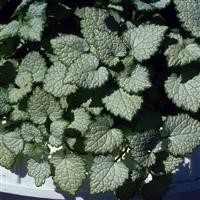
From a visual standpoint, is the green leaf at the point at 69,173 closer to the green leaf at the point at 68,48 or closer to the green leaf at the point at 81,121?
the green leaf at the point at 81,121

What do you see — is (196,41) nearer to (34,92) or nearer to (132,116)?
(132,116)

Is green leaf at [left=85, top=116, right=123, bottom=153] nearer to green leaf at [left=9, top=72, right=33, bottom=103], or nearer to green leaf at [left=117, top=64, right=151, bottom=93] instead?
green leaf at [left=117, top=64, right=151, bottom=93]

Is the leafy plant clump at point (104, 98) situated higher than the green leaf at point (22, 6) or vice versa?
the green leaf at point (22, 6)

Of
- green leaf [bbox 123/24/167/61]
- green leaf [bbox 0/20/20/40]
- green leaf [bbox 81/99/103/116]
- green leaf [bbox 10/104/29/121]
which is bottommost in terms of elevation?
green leaf [bbox 10/104/29/121]

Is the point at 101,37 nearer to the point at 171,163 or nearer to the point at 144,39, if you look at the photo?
the point at 144,39

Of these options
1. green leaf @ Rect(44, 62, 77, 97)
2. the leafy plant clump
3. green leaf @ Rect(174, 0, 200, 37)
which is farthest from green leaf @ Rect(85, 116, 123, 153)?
green leaf @ Rect(174, 0, 200, 37)

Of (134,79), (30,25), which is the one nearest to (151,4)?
(134,79)

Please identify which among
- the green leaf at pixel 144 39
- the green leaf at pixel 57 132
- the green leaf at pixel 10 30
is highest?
the green leaf at pixel 144 39

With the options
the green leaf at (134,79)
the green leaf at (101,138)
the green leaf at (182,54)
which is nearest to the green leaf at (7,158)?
the green leaf at (101,138)
